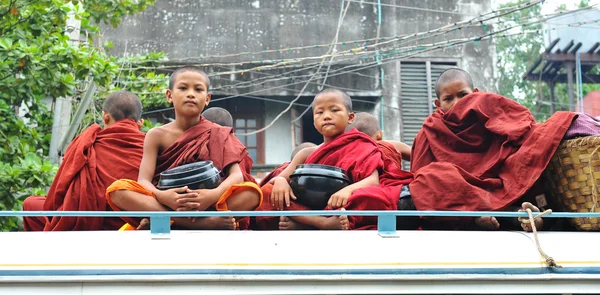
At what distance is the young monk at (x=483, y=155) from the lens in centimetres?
320

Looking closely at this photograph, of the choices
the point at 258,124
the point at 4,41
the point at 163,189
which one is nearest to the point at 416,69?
the point at 258,124

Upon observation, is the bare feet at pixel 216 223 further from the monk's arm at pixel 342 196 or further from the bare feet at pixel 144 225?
the monk's arm at pixel 342 196

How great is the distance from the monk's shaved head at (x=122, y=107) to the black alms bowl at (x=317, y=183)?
4.77ft

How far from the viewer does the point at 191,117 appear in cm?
371

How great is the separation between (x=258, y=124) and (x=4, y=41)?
690 centimetres

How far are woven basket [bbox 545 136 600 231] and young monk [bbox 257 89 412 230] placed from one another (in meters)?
0.72

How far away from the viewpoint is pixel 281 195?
350 cm

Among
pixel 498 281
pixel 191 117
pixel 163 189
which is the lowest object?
pixel 498 281

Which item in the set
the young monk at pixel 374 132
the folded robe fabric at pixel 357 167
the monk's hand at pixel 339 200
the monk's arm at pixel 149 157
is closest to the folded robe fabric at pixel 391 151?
the young monk at pixel 374 132

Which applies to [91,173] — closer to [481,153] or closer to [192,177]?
[192,177]

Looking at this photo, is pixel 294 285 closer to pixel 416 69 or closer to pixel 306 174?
pixel 306 174

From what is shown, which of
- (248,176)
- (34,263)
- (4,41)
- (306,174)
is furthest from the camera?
(4,41)

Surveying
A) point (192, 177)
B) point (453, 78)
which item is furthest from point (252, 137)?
point (192, 177)

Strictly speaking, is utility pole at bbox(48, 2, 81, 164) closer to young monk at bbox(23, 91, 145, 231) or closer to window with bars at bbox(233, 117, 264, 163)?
young monk at bbox(23, 91, 145, 231)
